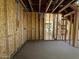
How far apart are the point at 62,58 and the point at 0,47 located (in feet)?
8.06

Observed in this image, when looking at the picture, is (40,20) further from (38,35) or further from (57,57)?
(57,57)

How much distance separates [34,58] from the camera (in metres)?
4.44

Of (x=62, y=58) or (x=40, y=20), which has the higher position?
(x=40, y=20)

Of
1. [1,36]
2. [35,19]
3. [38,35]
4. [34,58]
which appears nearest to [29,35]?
[38,35]

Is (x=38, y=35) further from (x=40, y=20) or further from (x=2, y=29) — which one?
(x=2, y=29)

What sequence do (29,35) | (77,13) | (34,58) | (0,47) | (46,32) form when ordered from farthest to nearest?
(46,32)
(29,35)
(77,13)
(34,58)
(0,47)

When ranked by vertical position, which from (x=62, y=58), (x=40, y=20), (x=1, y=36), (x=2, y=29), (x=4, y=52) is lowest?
(x=62, y=58)

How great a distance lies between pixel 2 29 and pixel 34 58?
5.67 feet

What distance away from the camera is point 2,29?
3758mm

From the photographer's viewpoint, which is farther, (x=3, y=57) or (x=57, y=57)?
(x=57, y=57)

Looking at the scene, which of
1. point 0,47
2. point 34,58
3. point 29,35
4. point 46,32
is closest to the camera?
point 0,47

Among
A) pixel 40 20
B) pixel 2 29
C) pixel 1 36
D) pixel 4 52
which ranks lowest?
pixel 4 52

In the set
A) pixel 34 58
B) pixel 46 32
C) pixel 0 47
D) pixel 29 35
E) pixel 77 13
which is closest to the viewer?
pixel 0 47

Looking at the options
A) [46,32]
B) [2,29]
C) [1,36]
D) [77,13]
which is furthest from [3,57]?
[46,32]
